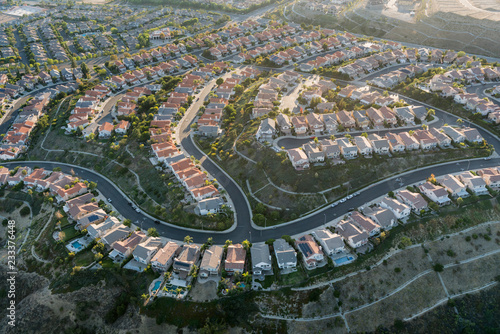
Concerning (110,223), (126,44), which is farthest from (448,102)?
(126,44)

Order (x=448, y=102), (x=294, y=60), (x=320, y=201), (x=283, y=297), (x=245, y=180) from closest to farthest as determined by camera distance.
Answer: (x=283, y=297)
(x=320, y=201)
(x=245, y=180)
(x=448, y=102)
(x=294, y=60)

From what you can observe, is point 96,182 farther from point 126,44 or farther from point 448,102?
point 126,44

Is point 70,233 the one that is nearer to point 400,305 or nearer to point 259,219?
point 259,219

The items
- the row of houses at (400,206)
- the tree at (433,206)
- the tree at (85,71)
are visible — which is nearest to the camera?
the row of houses at (400,206)

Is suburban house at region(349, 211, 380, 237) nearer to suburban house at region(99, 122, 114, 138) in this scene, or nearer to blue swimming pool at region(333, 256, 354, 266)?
blue swimming pool at region(333, 256, 354, 266)

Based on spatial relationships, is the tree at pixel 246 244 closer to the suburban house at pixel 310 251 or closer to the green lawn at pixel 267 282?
the green lawn at pixel 267 282

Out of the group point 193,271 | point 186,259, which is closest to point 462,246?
point 193,271

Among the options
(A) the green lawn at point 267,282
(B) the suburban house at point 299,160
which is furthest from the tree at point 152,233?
(B) the suburban house at point 299,160
